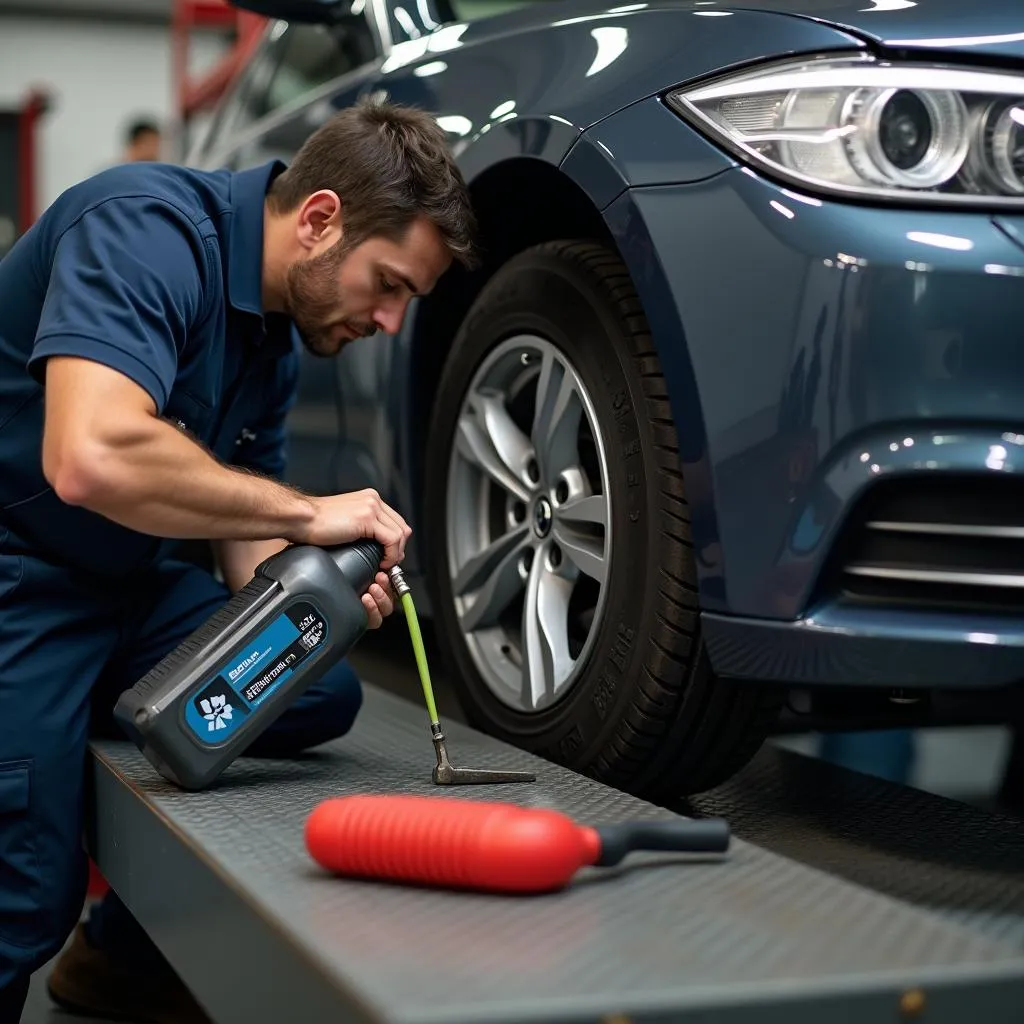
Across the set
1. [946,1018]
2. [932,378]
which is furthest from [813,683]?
[946,1018]

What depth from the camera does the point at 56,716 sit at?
169cm

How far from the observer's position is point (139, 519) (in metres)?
1.52

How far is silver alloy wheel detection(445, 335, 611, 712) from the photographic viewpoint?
1722 mm

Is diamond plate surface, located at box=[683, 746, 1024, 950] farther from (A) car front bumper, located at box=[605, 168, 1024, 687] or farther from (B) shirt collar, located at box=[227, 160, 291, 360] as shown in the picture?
(B) shirt collar, located at box=[227, 160, 291, 360]

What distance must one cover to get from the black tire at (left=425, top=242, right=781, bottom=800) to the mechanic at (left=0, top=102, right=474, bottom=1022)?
0.74ft

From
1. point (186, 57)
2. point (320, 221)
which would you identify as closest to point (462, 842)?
point (320, 221)

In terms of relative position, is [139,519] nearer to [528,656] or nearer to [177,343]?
[177,343]

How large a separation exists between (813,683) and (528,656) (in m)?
0.49

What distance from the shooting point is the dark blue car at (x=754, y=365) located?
Answer: 52.1 inches

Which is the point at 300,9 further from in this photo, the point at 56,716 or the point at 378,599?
the point at 56,716

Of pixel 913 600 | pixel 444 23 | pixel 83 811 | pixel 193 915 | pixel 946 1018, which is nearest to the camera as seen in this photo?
pixel 946 1018

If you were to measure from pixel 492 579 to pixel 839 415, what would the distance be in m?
0.68

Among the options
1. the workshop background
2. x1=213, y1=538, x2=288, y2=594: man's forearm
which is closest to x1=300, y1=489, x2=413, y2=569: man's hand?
x1=213, y1=538, x2=288, y2=594: man's forearm

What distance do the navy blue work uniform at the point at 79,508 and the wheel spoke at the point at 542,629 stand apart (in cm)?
28
